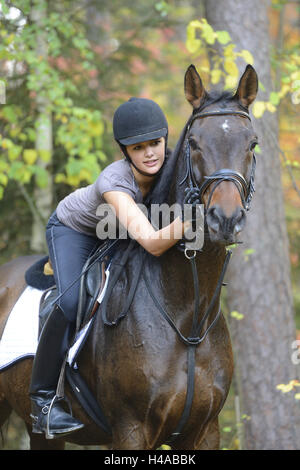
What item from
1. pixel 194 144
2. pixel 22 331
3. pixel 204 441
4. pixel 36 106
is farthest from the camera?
pixel 36 106

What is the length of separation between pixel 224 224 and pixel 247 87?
39.8 inches

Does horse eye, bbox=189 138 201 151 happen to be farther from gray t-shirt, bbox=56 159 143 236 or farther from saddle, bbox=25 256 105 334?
saddle, bbox=25 256 105 334

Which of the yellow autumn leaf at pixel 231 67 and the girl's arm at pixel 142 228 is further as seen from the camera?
the yellow autumn leaf at pixel 231 67

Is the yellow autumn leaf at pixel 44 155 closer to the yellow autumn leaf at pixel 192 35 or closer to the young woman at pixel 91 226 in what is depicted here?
the yellow autumn leaf at pixel 192 35

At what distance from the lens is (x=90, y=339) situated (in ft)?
12.8

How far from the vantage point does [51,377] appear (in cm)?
400

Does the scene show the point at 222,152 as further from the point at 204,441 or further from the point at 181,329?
the point at 204,441

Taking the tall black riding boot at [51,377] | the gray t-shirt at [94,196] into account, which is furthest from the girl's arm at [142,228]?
the tall black riding boot at [51,377]

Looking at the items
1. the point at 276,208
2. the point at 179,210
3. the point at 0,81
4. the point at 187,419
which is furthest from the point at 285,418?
the point at 0,81

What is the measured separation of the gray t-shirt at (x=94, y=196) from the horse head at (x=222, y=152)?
480 mm

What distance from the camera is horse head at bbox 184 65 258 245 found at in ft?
9.43

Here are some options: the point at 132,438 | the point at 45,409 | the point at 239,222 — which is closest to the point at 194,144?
the point at 239,222

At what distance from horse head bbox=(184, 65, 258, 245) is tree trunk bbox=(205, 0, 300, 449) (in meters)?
2.77

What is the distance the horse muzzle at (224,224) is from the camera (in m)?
2.84
